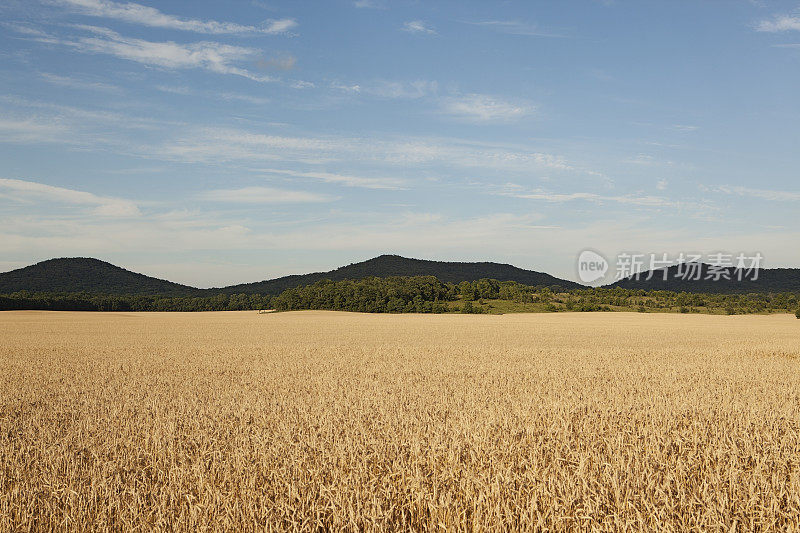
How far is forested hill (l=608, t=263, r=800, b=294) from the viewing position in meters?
120

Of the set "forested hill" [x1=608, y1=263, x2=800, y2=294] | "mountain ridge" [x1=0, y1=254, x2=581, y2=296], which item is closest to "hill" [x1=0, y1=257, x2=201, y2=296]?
"mountain ridge" [x1=0, y1=254, x2=581, y2=296]

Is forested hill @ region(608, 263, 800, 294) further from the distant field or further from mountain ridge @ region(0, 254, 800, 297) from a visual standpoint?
the distant field

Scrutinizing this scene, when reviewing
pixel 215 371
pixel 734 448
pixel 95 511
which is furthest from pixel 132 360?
pixel 734 448

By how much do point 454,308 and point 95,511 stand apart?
88.4 meters

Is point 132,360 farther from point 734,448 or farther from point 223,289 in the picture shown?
point 223,289

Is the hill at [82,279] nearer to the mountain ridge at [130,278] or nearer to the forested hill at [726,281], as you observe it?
the mountain ridge at [130,278]

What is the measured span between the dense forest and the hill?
41.7 meters

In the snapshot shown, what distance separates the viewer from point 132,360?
802 inches

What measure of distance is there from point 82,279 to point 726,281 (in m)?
162

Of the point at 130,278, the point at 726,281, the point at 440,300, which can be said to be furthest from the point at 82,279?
the point at 726,281

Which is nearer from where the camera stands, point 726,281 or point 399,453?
point 399,453

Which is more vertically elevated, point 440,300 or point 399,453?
point 440,300

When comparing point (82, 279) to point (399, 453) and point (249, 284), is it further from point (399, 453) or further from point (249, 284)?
point (399, 453)

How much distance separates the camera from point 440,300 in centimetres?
10094
